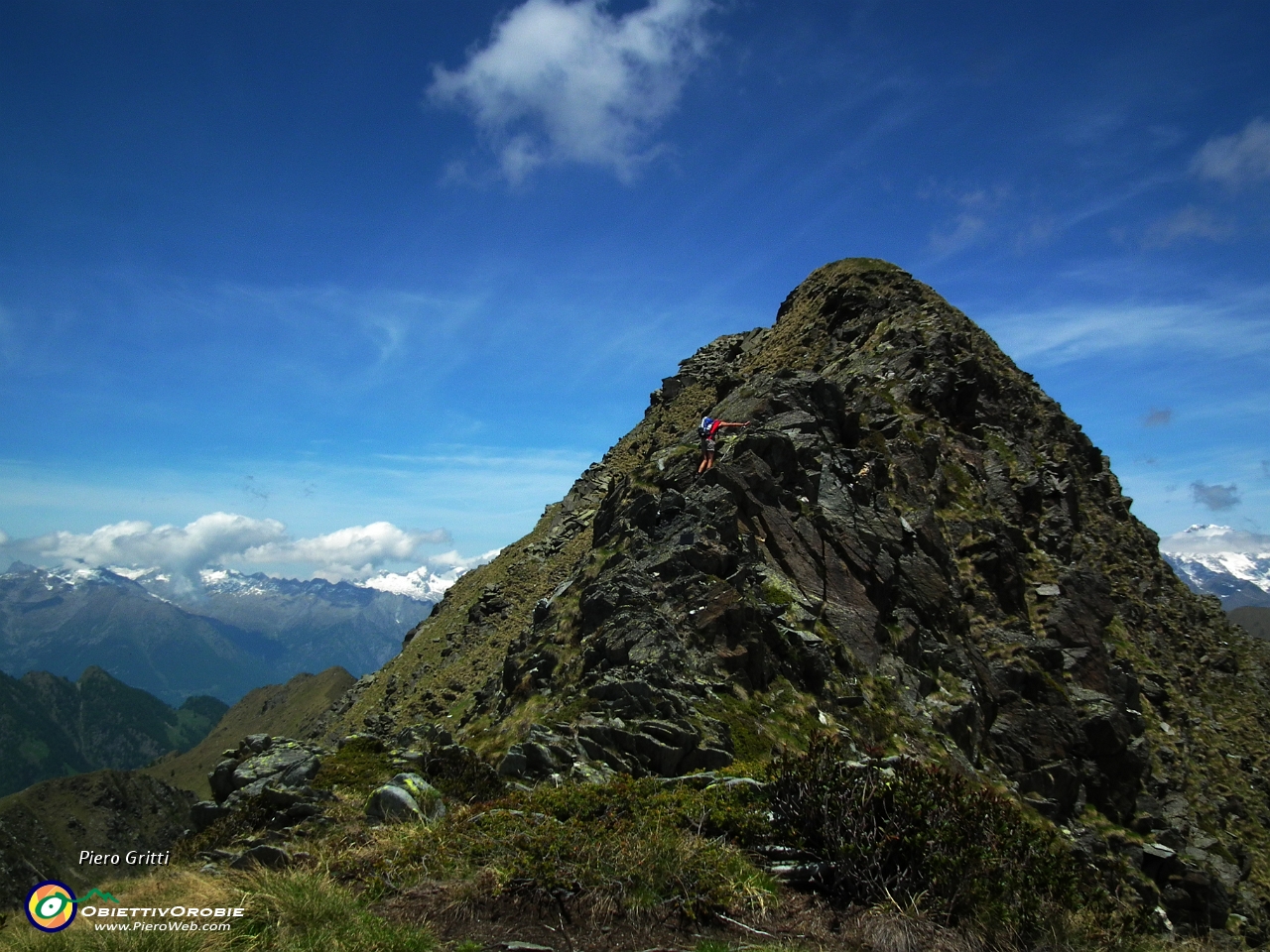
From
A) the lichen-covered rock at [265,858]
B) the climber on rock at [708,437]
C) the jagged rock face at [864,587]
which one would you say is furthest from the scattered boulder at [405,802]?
the climber on rock at [708,437]

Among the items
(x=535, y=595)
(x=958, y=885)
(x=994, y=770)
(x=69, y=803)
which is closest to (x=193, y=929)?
(x=958, y=885)

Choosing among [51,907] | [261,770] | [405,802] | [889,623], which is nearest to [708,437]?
[889,623]

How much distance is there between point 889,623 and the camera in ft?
100

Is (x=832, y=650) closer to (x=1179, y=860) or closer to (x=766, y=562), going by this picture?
(x=766, y=562)

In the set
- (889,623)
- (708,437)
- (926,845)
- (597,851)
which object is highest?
(708,437)

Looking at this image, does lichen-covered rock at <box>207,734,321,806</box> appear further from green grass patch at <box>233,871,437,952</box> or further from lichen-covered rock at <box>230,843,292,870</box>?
green grass patch at <box>233,871,437,952</box>

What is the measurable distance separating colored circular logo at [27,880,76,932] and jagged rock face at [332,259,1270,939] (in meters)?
8.55

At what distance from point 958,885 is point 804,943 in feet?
8.02

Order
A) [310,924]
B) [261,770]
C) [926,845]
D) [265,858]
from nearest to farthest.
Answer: [310,924]
[926,845]
[265,858]
[261,770]

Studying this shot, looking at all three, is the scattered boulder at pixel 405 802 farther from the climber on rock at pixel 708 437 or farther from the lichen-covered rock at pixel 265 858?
the climber on rock at pixel 708 437

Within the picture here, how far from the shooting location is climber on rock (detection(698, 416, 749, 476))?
3133cm

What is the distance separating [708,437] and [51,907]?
2626 centimetres

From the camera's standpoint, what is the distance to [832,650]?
25.9m

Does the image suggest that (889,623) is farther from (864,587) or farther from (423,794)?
(423,794)
